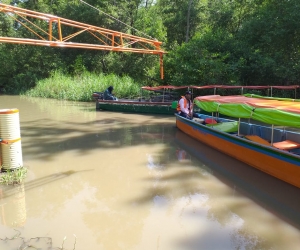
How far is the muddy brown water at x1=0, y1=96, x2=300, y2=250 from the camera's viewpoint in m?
4.50

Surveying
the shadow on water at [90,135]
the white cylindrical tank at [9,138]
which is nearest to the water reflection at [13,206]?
the white cylindrical tank at [9,138]

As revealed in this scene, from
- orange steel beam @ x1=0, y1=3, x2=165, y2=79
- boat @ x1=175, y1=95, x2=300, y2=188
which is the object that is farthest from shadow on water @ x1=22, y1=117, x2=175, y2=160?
orange steel beam @ x1=0, y1=3, x2=165, y2=79

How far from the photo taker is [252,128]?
900cm

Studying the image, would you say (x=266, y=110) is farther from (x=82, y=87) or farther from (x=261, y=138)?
(x=82, y=87)

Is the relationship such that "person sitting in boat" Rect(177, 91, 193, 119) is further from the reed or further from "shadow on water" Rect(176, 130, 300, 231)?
the reed

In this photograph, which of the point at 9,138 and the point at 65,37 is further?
the point at 65,37

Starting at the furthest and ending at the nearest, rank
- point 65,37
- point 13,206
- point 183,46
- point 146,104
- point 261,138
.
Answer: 1. point 183,46
2. point 146,104
3. point 65,37
4. point 261,138
5. point 13,206

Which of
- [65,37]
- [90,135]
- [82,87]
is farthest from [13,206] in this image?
[82,87]

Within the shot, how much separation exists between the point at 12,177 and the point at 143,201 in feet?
9.17

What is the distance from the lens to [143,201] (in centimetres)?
574

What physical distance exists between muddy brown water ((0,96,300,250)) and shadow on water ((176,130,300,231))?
18mm

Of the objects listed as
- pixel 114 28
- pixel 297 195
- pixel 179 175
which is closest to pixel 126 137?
pixel 179 175

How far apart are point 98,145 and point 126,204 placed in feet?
14.3

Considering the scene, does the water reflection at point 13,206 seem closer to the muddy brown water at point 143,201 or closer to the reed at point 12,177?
the muddy brown water at point 143,201
